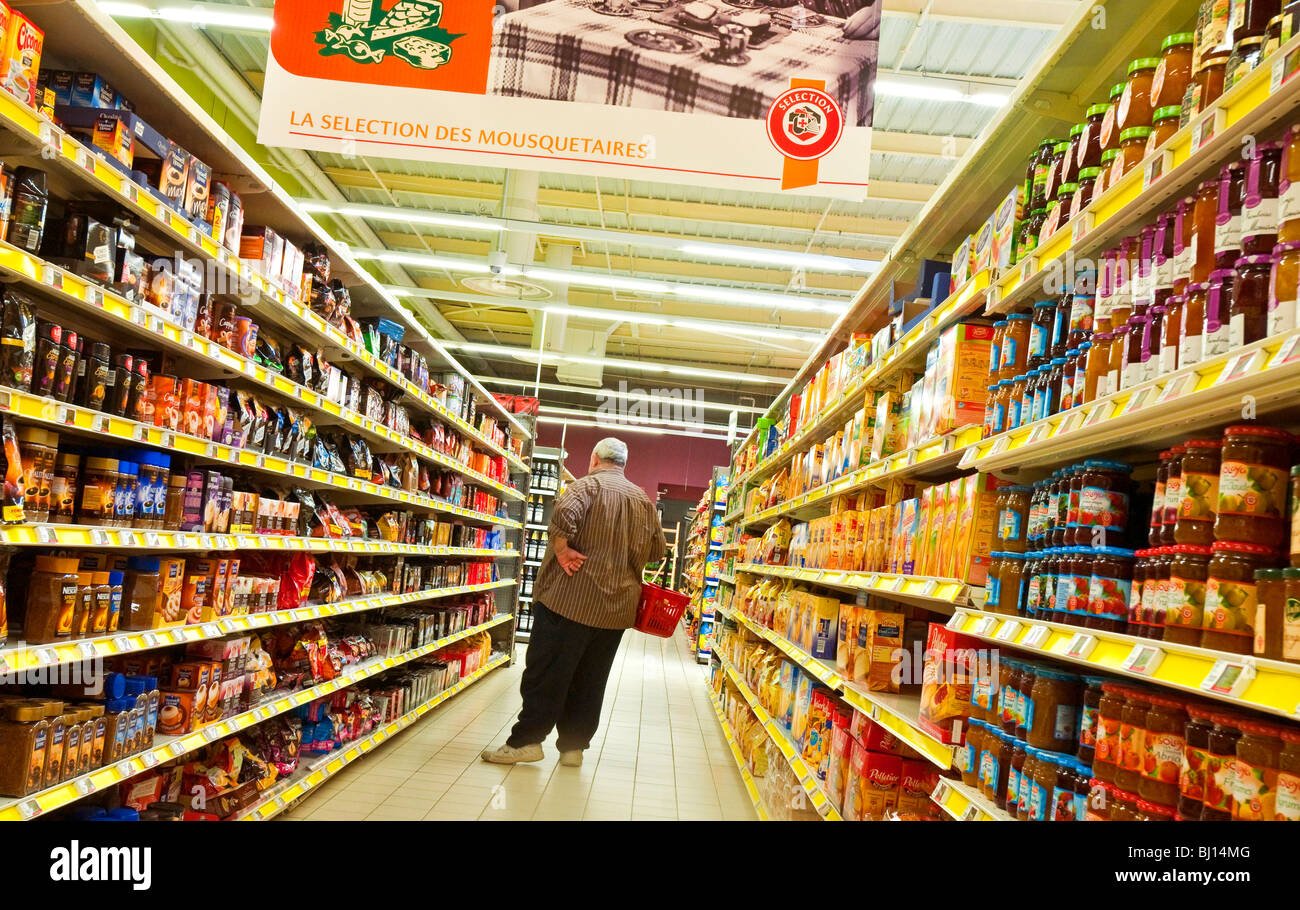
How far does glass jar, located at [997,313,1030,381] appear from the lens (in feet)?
7.50

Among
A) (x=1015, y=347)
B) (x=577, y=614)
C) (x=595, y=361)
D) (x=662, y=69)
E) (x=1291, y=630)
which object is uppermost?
(x=595, y=361)

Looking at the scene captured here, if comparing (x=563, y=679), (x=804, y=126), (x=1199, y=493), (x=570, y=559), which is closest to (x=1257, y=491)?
(x=1199, y=493)

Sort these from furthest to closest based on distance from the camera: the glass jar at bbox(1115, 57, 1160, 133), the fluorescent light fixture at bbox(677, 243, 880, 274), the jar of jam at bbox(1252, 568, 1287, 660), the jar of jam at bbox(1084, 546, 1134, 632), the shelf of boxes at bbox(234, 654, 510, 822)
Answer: the fluorescent light fixture at bbox(677, 243, 880, 274) < the shelf of boxes at bbox(234, 654, 510, 822) < the glass jar at bbox(1115, 57, 1160, 133) < the jar of jam at bbox(1084, 546, 1134, 632) < the jar of jam at bbox(1252, 568, 1287, 660)

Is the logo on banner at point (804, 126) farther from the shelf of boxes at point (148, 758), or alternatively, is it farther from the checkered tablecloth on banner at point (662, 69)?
the shelf of boxes at point (148, 758)

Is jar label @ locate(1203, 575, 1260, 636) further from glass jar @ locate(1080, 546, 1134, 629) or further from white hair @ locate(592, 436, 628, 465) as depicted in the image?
white hair @ locate(592, 436, 628, 465)

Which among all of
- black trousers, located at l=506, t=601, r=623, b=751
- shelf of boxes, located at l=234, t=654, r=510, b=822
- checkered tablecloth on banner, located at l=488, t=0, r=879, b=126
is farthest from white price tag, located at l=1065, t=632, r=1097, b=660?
black trousers, located at l=506, t=601, r=623, b=751

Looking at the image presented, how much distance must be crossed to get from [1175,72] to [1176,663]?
1100 mm

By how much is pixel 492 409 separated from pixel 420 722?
10.1ft

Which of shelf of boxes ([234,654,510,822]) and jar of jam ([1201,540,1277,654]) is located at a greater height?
jar of jam ([1201,540,1277,654])

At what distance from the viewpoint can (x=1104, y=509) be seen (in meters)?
1.72

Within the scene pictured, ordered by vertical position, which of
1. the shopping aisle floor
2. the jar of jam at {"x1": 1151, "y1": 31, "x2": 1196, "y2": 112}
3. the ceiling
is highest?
the ceiling

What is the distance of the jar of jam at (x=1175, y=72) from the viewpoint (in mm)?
1714

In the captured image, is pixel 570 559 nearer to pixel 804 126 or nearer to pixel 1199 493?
pixel 804 126
